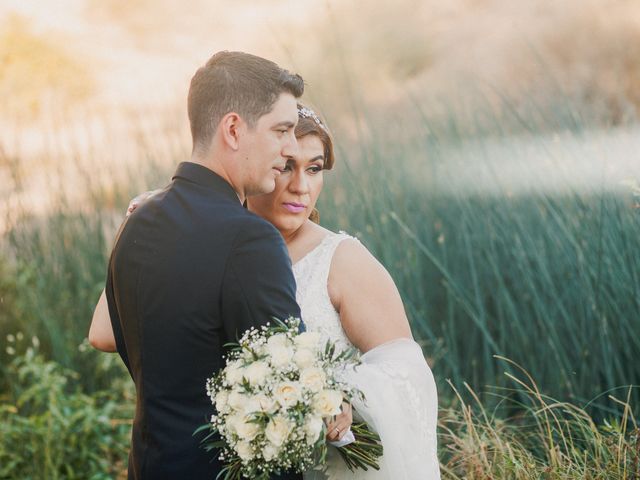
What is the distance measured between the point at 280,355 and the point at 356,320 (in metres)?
0.71

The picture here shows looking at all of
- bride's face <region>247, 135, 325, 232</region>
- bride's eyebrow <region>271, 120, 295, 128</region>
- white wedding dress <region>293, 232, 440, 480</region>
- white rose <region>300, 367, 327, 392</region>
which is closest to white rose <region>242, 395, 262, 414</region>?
white rose <region>300, 367, 327, 392</region>

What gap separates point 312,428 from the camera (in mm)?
1535

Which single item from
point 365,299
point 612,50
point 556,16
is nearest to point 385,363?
point 365,299

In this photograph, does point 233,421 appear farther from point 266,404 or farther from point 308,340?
point 308,340

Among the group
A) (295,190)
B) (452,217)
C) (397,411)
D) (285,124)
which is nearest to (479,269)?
(452,217)

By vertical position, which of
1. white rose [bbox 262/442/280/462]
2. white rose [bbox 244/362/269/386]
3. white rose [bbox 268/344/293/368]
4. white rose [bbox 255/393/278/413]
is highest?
white rose [bbox 268/344/293/368]

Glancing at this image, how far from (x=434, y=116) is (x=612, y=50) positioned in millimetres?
1341

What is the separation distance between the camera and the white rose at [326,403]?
155cm

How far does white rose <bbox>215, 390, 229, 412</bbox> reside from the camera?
5.22 ft

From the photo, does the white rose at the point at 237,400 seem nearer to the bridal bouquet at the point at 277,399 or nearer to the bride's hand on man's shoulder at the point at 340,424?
the bridal bouquet at the point at 277,399

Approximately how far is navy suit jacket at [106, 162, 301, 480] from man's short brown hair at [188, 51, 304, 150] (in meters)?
0.16

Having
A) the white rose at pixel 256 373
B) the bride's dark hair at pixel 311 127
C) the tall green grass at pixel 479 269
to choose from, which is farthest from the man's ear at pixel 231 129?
the tall green grass at pixel 479 269

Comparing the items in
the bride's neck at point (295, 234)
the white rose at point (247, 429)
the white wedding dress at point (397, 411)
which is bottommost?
the white wedding dress at point (397, 411)

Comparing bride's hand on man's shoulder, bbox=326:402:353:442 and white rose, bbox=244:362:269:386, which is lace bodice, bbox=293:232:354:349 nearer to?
bride's hand on man's shoulder, bbox=326:402:353:442
